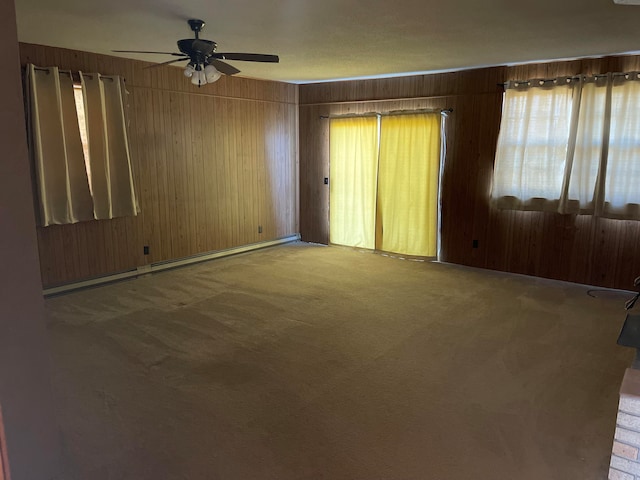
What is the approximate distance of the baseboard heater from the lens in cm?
488

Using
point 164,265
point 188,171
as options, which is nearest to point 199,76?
point 188,171

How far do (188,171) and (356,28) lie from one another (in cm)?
303

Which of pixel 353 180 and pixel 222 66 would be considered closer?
pixel 222 66

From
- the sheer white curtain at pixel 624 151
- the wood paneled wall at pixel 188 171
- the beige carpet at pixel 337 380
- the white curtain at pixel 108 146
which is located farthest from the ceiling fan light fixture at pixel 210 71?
the sheer white curtain at pixel 624 151

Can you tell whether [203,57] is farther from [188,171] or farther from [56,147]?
[188,171]

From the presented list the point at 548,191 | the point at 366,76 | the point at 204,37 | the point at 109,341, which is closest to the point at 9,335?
the point at 109,341

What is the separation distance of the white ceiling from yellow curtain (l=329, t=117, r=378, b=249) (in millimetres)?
1505

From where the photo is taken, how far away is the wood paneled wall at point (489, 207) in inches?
194

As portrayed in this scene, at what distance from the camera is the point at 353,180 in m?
6.78

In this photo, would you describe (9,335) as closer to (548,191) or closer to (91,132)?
(91,132)

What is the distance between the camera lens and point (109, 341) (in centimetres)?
365

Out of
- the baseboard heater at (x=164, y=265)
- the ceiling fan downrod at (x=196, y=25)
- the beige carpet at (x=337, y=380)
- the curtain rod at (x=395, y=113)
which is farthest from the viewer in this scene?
the curtain rod at (x=395, y=113)

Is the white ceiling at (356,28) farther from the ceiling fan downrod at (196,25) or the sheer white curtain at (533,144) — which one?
the sheer white curtain at (533,144)

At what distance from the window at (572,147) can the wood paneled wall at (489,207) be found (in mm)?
165
